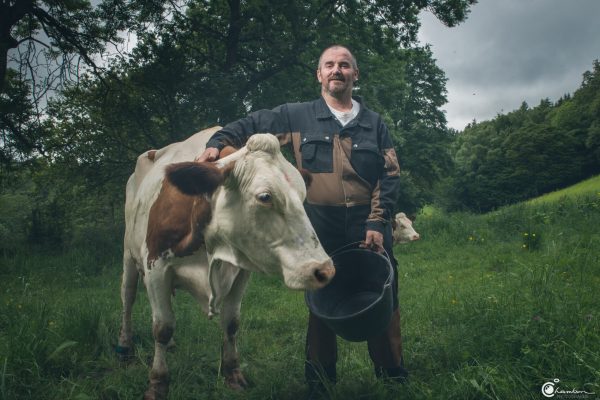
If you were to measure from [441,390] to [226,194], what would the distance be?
167 centimetres

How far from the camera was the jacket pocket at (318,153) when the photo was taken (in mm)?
2998

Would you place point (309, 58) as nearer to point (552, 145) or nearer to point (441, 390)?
point (441, 390)

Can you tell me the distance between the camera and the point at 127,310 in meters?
4.14

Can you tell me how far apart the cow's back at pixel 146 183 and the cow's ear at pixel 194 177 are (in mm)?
876

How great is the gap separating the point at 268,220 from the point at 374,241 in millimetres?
839

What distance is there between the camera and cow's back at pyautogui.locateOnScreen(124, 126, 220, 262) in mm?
3516

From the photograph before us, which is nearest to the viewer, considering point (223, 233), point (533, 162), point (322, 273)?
point (322, 273)

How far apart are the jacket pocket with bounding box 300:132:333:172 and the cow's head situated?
57 cm

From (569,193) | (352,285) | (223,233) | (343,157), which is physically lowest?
(569,193)

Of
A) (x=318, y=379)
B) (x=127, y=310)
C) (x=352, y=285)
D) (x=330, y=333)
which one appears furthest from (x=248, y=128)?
(x=127, y=310)

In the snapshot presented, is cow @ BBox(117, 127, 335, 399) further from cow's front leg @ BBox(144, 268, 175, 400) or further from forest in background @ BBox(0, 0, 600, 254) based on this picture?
forest in background @ BBox(0, 0, 600, 254)

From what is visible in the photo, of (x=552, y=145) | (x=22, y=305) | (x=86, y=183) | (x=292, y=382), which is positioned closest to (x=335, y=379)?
(x=292, y=382)

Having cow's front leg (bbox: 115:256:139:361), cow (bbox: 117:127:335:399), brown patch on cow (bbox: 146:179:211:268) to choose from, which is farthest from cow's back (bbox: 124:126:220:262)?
brown patch on cow (bbox: 146:179:211:268)

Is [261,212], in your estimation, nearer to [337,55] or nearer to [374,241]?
[374,241]
